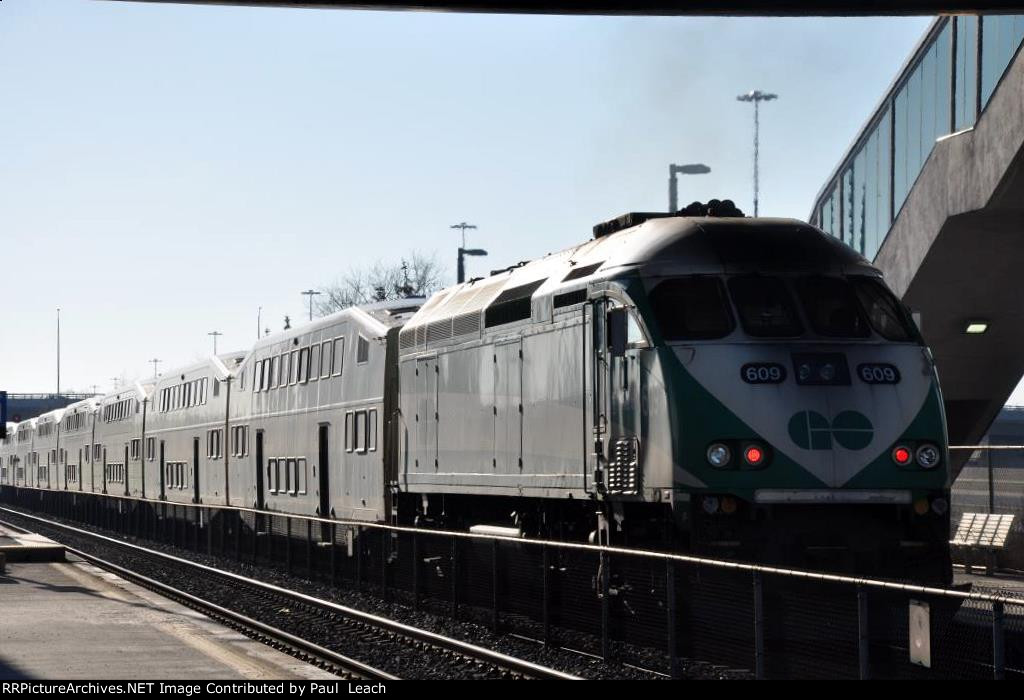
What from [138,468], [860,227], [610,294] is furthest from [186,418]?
[610,294]

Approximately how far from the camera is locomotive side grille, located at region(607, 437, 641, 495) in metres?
15.2

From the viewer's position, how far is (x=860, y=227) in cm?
3484

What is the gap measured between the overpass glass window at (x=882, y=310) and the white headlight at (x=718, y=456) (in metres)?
2.15

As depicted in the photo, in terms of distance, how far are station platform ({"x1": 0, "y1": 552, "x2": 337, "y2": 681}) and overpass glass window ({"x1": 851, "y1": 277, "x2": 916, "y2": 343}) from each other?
630 centimetres

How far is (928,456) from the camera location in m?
14.8

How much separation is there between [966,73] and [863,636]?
19.4 meters

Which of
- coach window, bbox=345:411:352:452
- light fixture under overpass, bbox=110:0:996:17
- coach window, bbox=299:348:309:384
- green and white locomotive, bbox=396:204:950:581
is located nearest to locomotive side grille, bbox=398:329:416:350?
coach window, bbox=345:411:352:452

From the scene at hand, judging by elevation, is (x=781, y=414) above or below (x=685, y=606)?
above

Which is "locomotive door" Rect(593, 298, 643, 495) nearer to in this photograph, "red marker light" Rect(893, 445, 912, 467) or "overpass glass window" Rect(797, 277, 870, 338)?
"overpass glass window" Rect(797, 277, 870, 338)

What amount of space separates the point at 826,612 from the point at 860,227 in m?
24.7

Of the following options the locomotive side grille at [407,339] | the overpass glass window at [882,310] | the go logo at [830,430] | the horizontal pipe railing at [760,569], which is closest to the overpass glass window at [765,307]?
the overpass glass window at [882,310]

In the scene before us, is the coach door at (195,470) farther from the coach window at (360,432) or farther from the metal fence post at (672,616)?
the metal fence post at (672,616)

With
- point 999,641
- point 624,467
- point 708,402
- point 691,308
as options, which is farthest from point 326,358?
point 999,641

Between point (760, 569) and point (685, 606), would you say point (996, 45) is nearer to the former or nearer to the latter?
point (685, 606)
